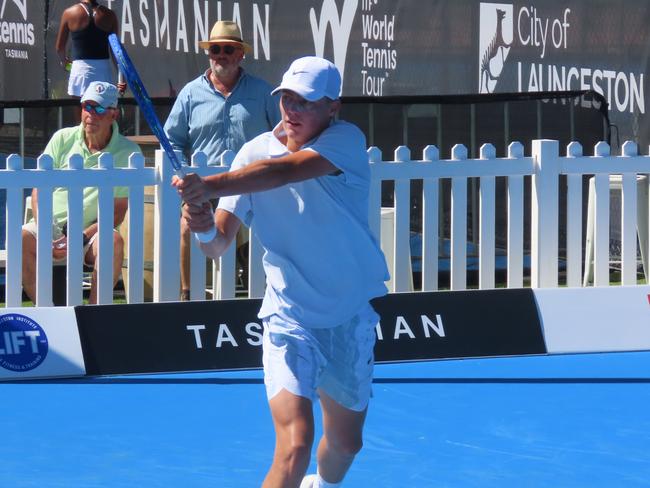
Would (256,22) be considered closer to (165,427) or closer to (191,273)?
(191,273)

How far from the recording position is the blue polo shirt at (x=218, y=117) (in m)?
9.31

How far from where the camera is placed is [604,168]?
908cm

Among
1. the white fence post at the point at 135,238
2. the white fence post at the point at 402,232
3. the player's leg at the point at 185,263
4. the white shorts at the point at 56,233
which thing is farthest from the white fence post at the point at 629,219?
the white shorts at the point at 56,233

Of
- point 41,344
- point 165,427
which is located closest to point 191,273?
point 41,344

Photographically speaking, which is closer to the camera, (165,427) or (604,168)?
(165,427)

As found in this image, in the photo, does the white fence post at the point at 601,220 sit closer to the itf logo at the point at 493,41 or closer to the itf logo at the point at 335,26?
the itf logo at the point at 493,41

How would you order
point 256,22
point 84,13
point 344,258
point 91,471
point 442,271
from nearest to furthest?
point 344,258 < point 91,471 < point 442,271 < point 84,13 < point 256,22

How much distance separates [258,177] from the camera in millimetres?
4527

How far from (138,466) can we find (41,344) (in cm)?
194

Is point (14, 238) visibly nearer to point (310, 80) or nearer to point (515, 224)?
point (515, 224)

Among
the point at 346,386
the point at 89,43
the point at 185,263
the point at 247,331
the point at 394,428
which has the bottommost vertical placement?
the point at 394,428

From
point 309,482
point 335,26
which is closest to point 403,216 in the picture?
point 309,482

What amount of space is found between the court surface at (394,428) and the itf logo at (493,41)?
445 centimetres

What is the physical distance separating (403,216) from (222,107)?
1427 mm
